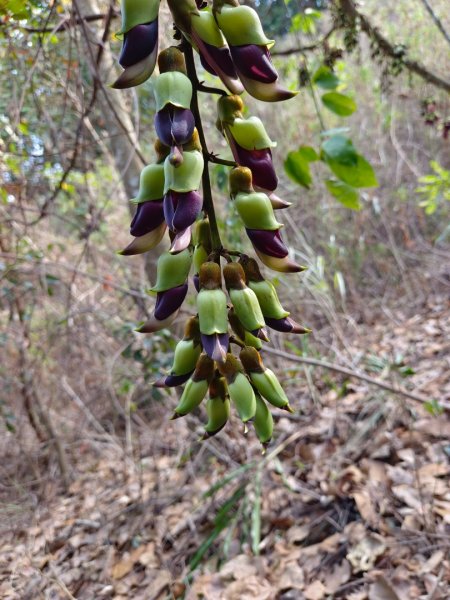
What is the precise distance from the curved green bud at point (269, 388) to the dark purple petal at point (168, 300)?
0.49ft

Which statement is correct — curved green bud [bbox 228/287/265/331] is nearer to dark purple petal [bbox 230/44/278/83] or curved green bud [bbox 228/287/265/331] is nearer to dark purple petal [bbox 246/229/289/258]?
dark purple petal [bbox 246/229/289/258]

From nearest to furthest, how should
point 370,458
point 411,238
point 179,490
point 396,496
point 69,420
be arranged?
point 396,496, point 370,458, point 179,490, point 69,420, point 411,238

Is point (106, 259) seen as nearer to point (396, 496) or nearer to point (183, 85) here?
point (396, 496)

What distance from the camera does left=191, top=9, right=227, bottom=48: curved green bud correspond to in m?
0.55

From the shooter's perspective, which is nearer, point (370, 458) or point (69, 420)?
point (370, 458)

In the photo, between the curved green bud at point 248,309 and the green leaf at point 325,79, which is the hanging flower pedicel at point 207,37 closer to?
the curved green bud at point 248,309

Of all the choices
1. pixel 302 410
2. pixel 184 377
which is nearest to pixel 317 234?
pixel 302 410

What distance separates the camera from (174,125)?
56cm

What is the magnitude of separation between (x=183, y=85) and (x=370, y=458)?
2.27 meters

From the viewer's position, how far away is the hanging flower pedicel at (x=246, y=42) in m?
0.56

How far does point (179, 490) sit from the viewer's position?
2771 millimetres

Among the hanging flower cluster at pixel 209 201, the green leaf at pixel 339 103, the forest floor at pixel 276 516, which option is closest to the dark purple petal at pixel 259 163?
the hanging flower cluster at pixel 209 201

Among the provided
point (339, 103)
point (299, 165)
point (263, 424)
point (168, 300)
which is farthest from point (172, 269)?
point (339, 103)

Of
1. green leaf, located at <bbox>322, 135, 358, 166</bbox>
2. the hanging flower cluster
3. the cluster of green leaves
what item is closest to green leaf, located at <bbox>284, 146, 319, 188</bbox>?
the cluster of green leaves
